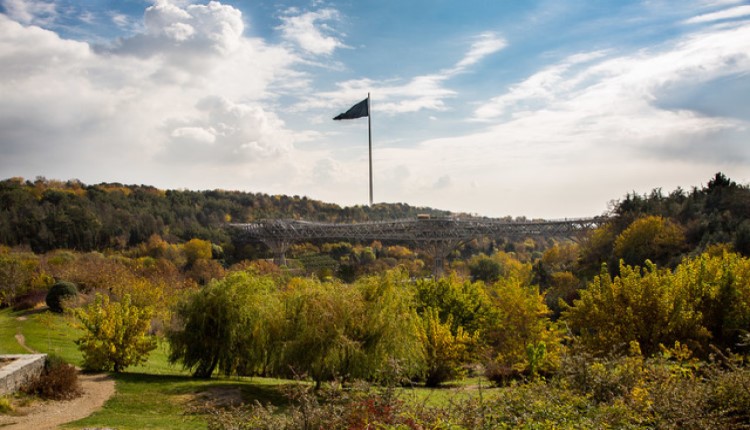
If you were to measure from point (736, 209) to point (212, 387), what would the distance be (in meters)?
44.2

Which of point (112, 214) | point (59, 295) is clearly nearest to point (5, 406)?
point (59, 295)

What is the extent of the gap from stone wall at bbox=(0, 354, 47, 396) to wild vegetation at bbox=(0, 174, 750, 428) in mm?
3287

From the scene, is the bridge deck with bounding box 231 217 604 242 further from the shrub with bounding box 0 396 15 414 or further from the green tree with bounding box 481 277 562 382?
the shrub with bounding box 0 396 15 414

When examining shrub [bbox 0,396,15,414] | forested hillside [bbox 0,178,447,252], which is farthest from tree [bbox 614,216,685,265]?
forested hillside [bbox 0,178,447,252]

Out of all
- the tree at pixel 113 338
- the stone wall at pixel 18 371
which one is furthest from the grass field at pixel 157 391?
the stone wall at pixel 18 371

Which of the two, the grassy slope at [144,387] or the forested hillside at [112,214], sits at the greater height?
the forested hillside at [112,214]

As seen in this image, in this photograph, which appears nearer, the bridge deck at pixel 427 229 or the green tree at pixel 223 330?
the green tree at pixel 223 330

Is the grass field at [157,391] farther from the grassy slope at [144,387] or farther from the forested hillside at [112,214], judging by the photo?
the forested hillside at [112,214]

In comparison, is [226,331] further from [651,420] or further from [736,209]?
[736,209]

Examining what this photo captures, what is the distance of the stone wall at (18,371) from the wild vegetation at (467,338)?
3.29 metres

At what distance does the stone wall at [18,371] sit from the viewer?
1656 cm

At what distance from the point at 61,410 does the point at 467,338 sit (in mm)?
15964

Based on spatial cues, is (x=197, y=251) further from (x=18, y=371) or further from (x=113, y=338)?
(x=18, y=371)

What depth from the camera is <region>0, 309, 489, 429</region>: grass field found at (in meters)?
15.4
